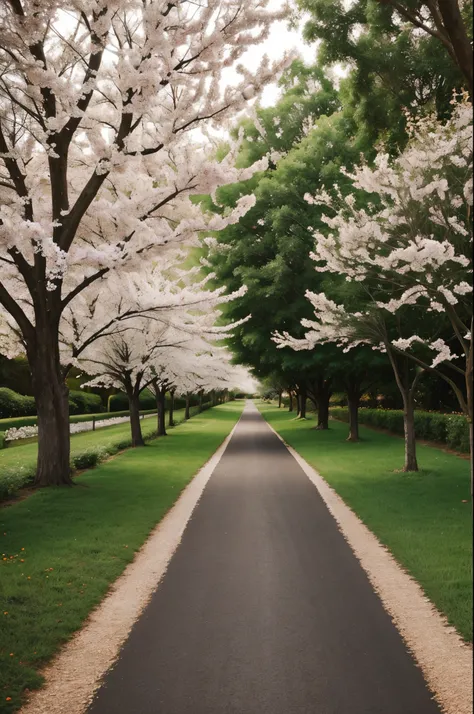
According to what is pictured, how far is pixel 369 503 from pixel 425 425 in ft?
44.5

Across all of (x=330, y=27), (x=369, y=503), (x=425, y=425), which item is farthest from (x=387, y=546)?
(x=425, y=425)

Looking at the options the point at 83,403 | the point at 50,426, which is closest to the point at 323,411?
the point at 83,403

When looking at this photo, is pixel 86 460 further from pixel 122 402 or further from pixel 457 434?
pixel 122 402

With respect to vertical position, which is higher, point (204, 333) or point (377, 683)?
point (204, 333)

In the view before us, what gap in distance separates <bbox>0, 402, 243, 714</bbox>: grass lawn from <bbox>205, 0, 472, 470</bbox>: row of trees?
4.37 meters

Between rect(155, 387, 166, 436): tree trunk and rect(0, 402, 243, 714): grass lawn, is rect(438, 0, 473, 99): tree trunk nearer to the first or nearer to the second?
rect(0, 402, 243, 714): grass lawn

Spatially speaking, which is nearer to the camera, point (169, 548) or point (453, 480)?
point (169, 548)

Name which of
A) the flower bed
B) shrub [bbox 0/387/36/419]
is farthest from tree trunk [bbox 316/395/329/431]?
shrub [bbox 0/387/36/419]

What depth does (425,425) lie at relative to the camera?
23.9 meters

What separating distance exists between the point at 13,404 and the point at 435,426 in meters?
23.0

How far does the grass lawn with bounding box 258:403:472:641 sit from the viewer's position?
653 centimetres

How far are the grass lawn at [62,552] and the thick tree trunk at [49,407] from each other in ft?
2.35

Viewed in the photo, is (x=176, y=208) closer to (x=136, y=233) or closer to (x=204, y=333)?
(x=136, y=233)

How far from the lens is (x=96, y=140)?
1126 cm
